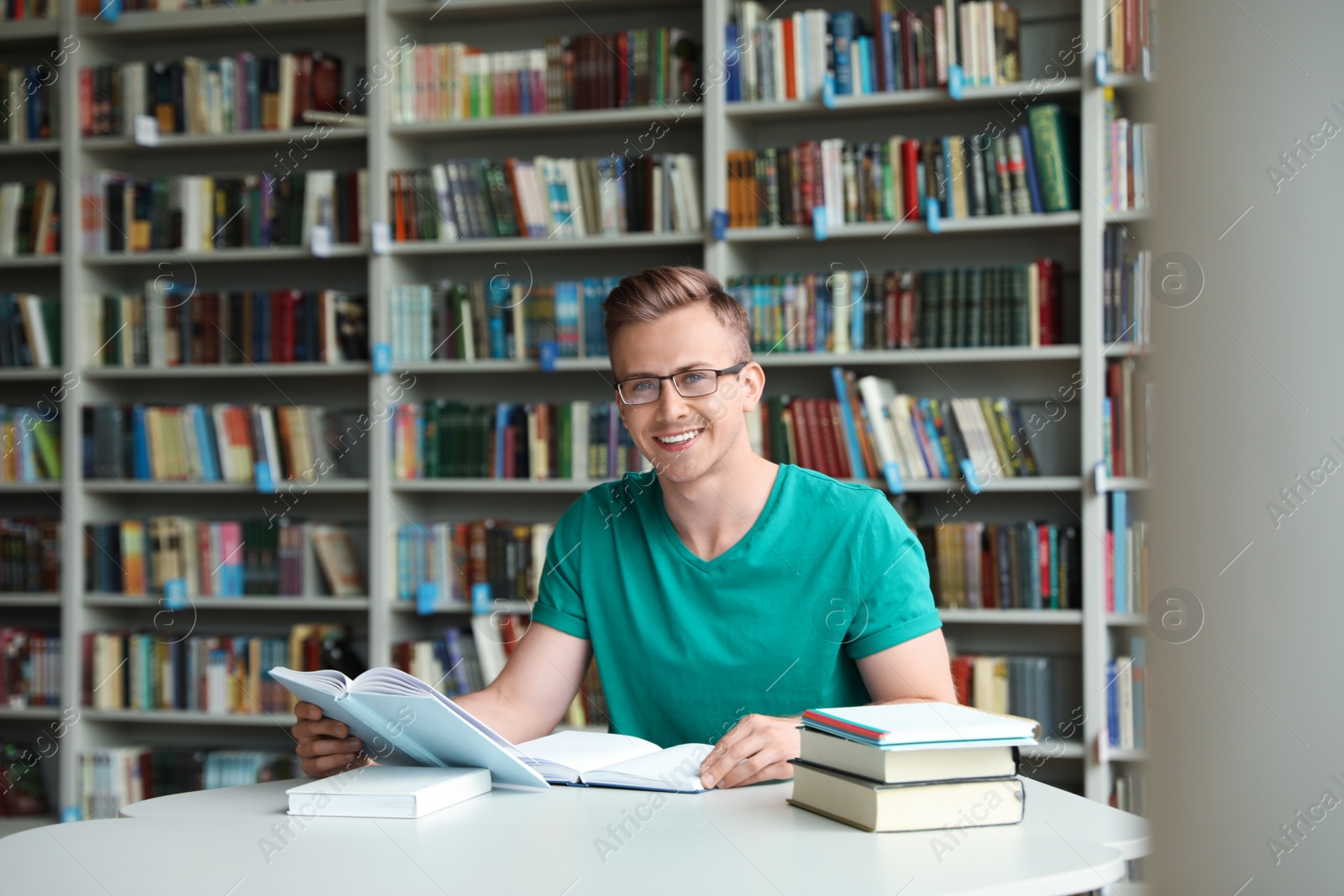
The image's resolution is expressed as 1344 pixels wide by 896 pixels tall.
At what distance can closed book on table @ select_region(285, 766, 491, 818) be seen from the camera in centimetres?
125

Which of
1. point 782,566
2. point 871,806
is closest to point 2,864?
point 871,806

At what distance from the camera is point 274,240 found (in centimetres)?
367

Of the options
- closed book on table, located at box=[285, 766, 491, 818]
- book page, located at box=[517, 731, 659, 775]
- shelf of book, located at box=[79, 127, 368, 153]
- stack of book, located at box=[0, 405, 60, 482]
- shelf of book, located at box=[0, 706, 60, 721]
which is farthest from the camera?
stack of book, located at box=[0, 405, 60, 482]

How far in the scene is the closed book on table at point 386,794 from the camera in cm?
125

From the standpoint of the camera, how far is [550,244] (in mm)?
3434

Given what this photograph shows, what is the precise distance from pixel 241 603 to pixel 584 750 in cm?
243

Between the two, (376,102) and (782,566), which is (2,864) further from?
(376,102)

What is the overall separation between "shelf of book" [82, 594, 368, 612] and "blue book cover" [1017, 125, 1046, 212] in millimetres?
2227

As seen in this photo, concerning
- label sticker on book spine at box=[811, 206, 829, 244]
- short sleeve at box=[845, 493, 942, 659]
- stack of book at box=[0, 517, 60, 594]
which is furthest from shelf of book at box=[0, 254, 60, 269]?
short sleeve at box=[845, 493, 942, 659]

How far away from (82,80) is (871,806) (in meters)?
3.65

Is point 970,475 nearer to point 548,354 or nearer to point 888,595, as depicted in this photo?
point 548,354

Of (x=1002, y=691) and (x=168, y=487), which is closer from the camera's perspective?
(x=1002, y=691)

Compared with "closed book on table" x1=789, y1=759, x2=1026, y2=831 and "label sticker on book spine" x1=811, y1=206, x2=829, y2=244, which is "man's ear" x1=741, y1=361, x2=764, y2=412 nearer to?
"closed book on table" x1=789, y1=759, x2=1026, y2=831

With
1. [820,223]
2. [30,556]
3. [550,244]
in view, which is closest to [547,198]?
[550,244]
